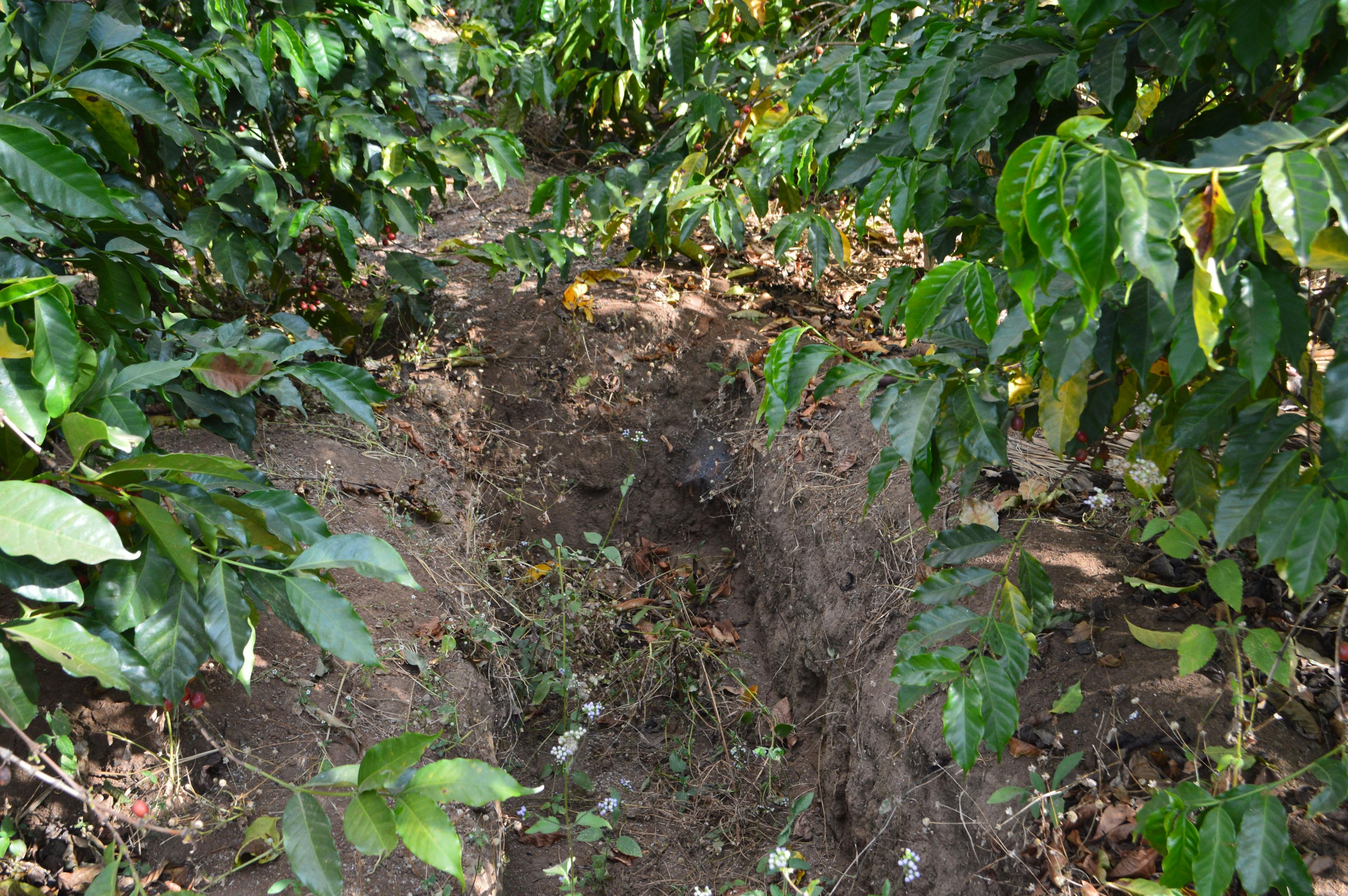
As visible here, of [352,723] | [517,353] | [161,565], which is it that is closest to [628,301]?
[517,353]

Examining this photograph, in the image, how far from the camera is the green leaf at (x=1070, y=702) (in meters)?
2.06

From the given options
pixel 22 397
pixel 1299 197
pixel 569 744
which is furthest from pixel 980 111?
pixel 569 744

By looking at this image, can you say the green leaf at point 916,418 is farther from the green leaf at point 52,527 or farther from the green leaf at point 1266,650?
the green leaf at point 52,527

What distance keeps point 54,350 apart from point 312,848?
0.80 metres

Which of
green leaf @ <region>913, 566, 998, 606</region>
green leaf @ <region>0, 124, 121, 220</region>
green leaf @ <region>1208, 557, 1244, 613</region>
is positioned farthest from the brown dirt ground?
green leaf @ <region>0, 124, 121, 220</region>

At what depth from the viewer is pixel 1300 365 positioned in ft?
4.82

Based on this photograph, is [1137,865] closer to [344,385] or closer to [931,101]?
[931,101]

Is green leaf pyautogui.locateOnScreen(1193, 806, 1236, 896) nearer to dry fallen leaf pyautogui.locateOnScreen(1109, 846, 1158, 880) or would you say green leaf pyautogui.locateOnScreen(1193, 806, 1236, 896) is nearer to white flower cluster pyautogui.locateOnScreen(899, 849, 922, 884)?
dry fallen leaf pyautogui.locateOnScreen(1109, 846, 1158, 880)

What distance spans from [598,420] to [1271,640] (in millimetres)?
2807

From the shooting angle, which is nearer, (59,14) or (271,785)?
(59,14)

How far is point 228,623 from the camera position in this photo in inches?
48.9

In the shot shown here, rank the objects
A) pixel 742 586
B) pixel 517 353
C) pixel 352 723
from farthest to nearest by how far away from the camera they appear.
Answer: pixel 517 353 → pixel 742 586 → pixel 352 723

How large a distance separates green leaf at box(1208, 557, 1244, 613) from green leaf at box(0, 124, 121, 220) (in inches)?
82.6

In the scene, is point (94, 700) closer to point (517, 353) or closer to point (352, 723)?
point (352, 723)
